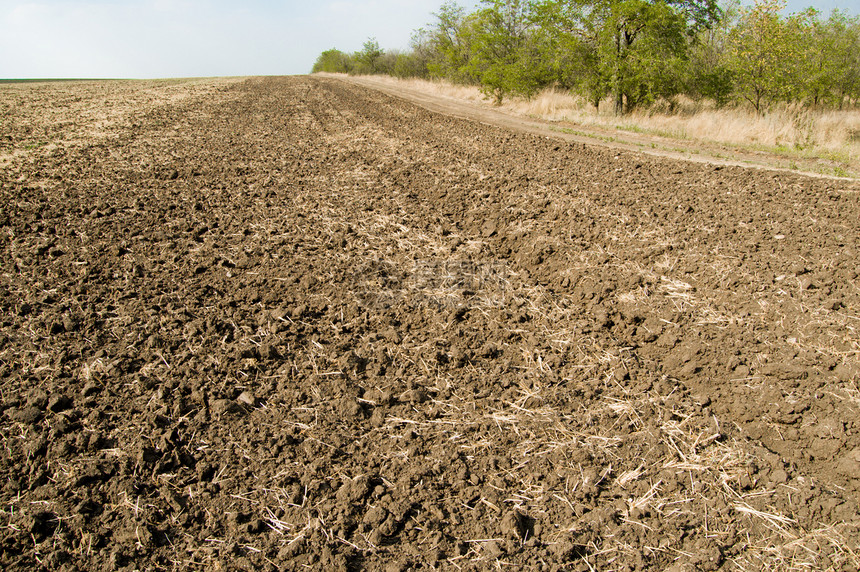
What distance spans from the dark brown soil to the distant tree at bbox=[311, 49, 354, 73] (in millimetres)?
73968

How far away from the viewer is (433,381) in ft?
12.4

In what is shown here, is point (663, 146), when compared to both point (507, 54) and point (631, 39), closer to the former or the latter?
point (631, 39)

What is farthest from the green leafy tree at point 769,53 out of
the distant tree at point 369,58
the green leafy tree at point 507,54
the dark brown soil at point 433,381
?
the distant tree at point 369,58

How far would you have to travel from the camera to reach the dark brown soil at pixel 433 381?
2.59 meters

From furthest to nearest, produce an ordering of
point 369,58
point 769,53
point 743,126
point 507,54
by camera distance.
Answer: point 369,58, point 507,54, point 769,53, point 743,126

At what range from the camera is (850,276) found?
4.95 metres

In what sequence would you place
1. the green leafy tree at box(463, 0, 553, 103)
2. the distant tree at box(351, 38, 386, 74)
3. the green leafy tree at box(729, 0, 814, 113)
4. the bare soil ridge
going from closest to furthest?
1. the bare soil ridge
2. the green leafy tree at box(729, 0, 814, 113)
3. the green leafy tree at box(463, 0, 553, 103)
4. the distant tree at box(351, 38, 386, 74)

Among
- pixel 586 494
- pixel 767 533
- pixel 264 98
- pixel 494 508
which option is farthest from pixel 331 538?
pixel 264 98

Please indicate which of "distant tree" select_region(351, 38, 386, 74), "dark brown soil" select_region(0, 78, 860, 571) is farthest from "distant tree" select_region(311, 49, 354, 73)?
"dark brown soil" select_region(0, 78, 860, 571)

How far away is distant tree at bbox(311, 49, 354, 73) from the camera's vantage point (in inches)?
2974

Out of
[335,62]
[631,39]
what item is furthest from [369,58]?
[631,39]

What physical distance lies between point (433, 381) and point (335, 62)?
276 feet

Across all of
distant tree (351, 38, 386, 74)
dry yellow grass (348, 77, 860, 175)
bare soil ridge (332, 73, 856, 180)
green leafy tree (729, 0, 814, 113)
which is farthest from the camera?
distant tree (351, 38, 386, 74)

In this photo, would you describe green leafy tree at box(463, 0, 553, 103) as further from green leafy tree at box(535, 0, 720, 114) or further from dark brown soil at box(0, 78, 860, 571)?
dark brown soil at box(0, 78, 860, 571)
